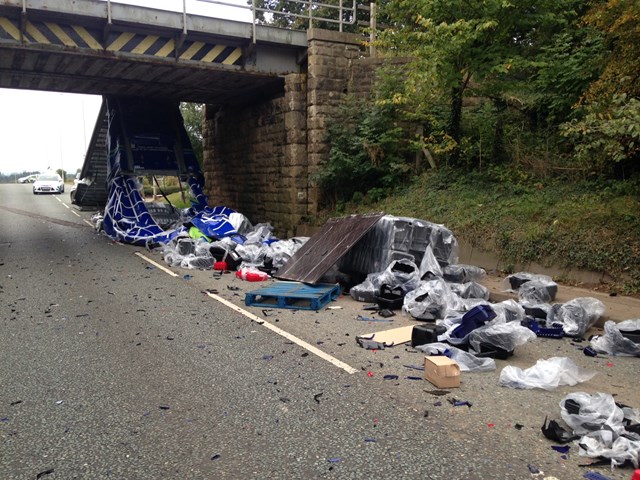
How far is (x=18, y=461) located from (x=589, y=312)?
6055mm

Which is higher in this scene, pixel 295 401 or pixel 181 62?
pixel 181 62

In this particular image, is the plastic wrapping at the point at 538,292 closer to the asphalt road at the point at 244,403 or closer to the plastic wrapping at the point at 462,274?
the plastic wrapping at the point at 462,274

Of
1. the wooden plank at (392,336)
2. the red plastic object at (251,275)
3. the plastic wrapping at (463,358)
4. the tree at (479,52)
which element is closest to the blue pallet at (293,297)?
Answer: the red plastic object at (251,275)

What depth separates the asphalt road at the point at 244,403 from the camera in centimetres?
331

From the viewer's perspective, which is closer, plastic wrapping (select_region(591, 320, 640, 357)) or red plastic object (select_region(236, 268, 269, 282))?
plastic wrapping (select_region(591, 320, 640, 357))

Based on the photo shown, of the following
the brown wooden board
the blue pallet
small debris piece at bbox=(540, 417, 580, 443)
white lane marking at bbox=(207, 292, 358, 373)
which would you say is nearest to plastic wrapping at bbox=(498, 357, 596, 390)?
small debris piece at bbox=(540, 417, 580, 443)

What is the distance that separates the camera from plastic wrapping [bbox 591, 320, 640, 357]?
5645 millimetres

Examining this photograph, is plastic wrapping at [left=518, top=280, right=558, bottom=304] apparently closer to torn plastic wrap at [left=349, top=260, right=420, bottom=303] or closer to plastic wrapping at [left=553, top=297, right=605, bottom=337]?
plastic wrapping at [left=553, top=297, right=605, bottom=337]

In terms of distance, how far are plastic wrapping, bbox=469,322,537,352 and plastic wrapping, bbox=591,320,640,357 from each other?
0.93 m

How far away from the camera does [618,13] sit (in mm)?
8148

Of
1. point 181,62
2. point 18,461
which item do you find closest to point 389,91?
point 181,62

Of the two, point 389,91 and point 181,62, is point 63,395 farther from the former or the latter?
point 389,91

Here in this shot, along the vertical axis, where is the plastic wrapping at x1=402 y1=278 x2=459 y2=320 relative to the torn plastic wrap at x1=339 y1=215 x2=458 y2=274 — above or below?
below

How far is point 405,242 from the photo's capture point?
895cm
